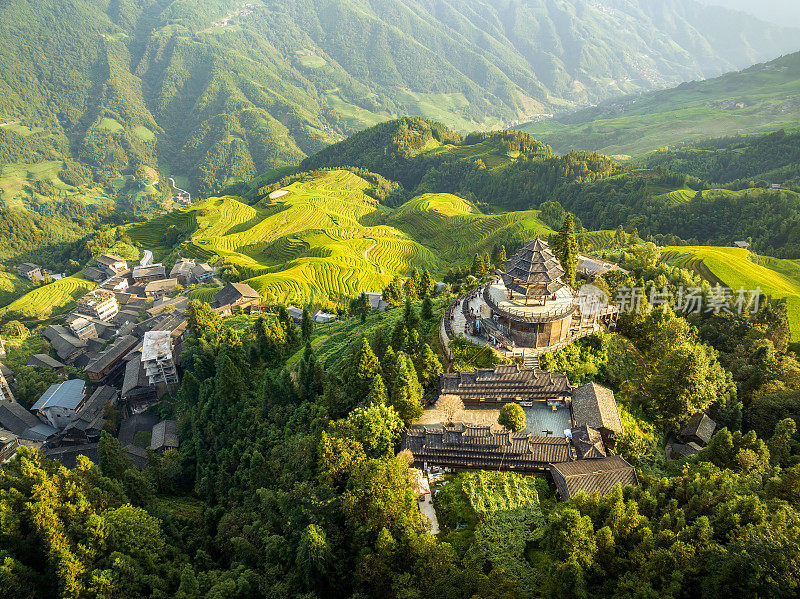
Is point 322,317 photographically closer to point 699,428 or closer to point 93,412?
point 93,412

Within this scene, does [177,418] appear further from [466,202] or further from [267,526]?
[466,202]

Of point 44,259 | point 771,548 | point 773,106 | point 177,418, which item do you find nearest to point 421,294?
point 177,418

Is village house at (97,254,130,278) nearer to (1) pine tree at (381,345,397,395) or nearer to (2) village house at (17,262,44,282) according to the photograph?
(2) village house at (17,262,44,282)

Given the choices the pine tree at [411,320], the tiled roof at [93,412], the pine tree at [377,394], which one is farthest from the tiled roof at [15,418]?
the pine tree at [377,394]

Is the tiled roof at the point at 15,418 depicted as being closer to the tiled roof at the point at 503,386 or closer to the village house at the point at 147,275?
the village house at the point at 147,275

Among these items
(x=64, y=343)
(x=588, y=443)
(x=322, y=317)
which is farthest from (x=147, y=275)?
(x=588, y=443)
